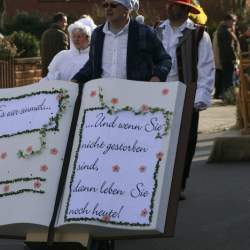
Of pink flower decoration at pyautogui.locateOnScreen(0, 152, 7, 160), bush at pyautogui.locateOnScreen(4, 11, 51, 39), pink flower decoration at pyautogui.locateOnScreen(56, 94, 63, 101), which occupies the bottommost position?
bush at pyautogui.locateOnScreen(4, 11, 51, 39)

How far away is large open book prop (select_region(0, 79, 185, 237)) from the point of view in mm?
4906

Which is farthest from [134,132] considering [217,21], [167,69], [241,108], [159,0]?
[159,0]

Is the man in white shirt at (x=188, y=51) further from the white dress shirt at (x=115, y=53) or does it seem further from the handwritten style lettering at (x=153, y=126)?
the handwritten style lettering at (x=153, y=126)

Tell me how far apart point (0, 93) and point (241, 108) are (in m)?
5.69

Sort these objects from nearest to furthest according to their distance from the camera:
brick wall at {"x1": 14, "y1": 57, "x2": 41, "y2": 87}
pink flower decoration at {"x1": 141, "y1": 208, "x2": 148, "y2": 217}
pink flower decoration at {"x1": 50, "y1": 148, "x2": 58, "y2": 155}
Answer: pink flower decoration at {"x1": 141, "y1": 208, "x2": 148, "y2": 217} < pink flower decoration at {"x1": 50, "y1": 148, "x2": 58, "y2": 155} < brick wall at {"x1": 14, "y1": 57, "x2": 41, "y2": 87}

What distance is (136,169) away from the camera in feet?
16.4

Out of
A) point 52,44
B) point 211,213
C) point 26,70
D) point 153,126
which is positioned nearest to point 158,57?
point 153,126

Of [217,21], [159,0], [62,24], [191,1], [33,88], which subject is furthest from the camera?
[159,0]

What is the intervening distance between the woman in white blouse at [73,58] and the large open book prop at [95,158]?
7.85ft

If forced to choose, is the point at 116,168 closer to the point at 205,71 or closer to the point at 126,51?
the point at 126,51

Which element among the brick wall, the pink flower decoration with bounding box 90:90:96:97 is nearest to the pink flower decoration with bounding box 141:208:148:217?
the pink flower decoration with bounding box 90:90:96:97

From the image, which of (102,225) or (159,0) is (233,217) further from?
(159,0)

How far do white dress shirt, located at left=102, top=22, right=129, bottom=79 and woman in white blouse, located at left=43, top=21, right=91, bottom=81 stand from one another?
172 centimetres

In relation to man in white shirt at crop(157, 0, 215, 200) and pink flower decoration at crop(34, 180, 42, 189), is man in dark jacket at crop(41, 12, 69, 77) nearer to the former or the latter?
man in white shirt at crop(157, 0, 215, 200)
